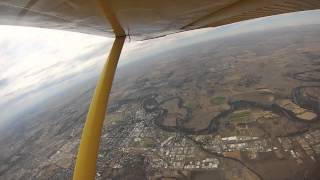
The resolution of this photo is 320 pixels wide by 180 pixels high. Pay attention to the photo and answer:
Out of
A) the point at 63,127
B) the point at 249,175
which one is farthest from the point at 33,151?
the point at 249,175

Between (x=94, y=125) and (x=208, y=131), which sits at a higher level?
(x=94, y=125)

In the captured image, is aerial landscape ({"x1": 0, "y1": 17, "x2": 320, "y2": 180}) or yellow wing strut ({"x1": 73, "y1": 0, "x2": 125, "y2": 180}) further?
aerial landscape ({"x1": 0, "y1": 17, "x2": 320, "y2": 180})

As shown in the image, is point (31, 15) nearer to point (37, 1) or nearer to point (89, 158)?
point (37, 1)

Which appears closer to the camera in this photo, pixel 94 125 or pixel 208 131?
pixel 94 125

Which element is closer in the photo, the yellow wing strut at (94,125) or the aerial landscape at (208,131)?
the yellow wing strut at (94,125)
